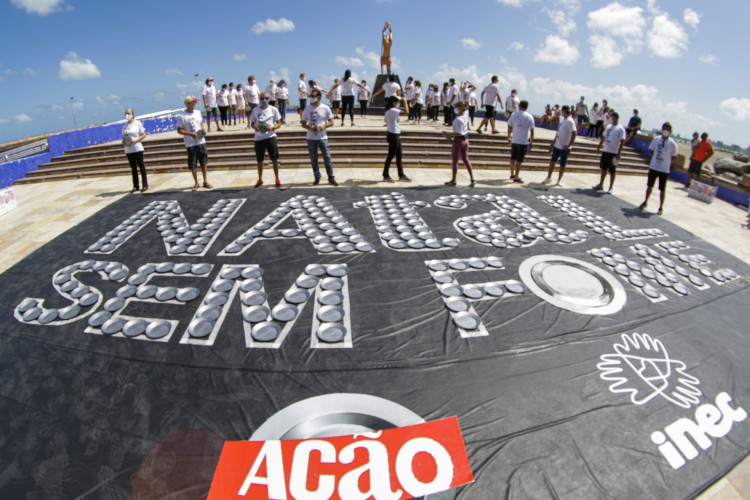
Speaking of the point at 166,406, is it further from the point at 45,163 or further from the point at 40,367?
the point at 45,163

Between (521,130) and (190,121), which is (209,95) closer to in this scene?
(190,121)

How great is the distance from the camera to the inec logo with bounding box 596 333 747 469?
114 inches

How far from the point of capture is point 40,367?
11.6 feet

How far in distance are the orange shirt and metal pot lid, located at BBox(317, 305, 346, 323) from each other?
13.2 metres

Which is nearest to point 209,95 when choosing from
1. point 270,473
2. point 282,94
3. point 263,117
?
point 282,94

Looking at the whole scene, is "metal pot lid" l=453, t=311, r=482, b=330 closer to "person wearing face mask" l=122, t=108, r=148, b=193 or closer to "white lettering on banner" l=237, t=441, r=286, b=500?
"white lettering on banner" l=237, t=441, r=286, b=500

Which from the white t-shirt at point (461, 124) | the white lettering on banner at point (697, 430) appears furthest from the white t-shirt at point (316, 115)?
the white lettering on banner at point (697, 430)

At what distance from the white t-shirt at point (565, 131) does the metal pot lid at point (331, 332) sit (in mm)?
7984

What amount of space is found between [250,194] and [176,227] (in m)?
2.07

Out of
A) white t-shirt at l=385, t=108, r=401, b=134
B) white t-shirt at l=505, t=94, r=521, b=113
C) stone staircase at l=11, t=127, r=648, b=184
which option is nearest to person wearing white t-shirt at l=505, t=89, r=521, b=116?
white t-shirt at l=505, t=94, r=521, b=113

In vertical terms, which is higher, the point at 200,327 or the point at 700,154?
the point at 700,154

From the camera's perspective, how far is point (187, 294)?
461cm

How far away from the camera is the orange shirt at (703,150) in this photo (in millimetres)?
11047

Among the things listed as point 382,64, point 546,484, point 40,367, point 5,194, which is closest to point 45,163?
point 5,194
